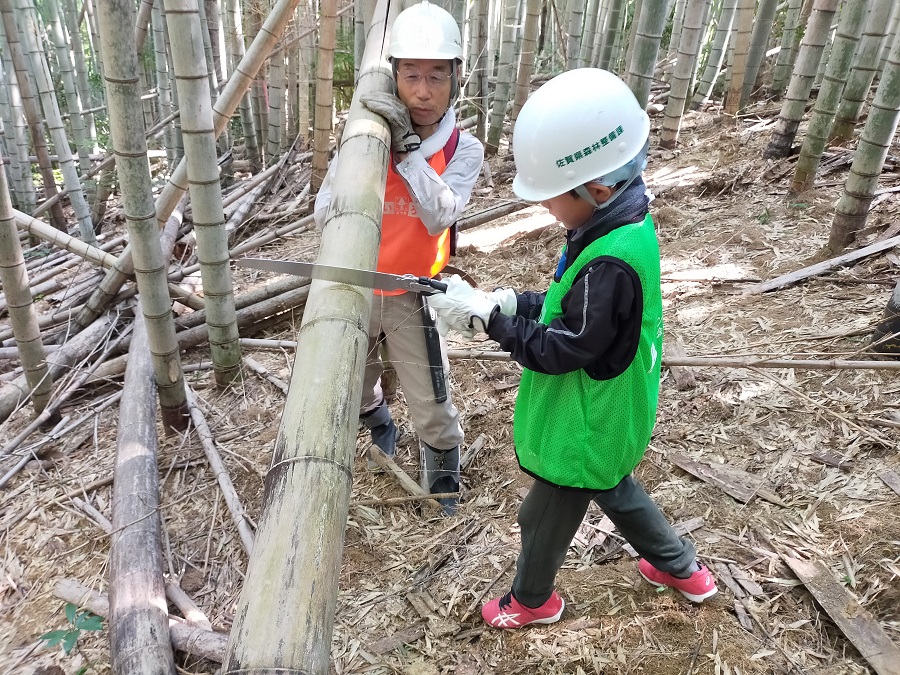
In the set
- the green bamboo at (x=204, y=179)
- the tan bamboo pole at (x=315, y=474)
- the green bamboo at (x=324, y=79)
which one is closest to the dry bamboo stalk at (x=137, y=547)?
the green bamboo at (x=204, y=179)

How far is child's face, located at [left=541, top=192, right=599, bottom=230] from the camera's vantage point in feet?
4.74

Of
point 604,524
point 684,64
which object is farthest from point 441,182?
point 684,64

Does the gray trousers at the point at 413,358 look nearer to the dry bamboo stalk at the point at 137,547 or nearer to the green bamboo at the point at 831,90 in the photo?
the dry bamboo stalk at the point at 137,547

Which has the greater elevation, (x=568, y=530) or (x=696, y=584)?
(x=568, y=530)

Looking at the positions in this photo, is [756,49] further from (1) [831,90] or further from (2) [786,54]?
(1) [831,90]

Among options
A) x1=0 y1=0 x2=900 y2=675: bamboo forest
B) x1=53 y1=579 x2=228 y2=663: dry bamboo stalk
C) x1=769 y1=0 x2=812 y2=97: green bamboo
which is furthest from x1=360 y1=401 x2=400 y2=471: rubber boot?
x1=769 y1=0 x2=812 y2=97: green bamboo

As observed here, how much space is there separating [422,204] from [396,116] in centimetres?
30

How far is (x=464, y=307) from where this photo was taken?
1475 millimetres

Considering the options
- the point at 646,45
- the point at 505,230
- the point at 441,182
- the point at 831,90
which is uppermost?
the point at 646,45

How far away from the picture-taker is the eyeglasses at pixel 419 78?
195cm

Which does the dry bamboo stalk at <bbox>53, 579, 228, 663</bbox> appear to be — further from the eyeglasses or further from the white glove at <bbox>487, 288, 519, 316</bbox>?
the eyeglasses

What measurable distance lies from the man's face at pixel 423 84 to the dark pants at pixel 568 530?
1230 millimetres

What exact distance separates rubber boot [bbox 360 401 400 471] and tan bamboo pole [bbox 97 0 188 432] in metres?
0.95

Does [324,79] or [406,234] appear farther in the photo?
[324,79]
